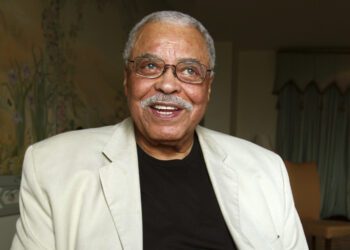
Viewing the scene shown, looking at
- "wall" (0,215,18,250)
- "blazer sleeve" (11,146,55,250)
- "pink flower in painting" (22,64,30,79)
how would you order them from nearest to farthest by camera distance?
"blazer sleeve" (11,146,55,250) < "wall" (0,215,18,250) < "pink flower in painting" (22,64,30,79)

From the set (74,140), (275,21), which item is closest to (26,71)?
(74,140)

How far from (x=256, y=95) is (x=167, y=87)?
16.6 ft

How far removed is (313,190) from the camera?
4.40 metres

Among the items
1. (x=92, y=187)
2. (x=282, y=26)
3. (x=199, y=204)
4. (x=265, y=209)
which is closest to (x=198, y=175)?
(x=199, y=204)

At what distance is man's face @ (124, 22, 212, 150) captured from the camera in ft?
3.74

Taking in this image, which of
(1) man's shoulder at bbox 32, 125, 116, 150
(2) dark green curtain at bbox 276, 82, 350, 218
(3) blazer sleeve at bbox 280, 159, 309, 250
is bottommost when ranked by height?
(2) dark green curtain at bbox 276, 82, 350, 218

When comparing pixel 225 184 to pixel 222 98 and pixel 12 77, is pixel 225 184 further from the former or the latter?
pixel 222 98

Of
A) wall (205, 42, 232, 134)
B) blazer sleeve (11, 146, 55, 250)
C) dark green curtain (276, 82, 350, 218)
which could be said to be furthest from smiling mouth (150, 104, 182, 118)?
dark green curtain (276, 82, 350, 218)

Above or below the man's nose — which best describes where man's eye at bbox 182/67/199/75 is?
above

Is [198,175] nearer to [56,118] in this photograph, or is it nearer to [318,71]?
[56,118]

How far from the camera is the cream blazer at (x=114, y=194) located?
3.27ft

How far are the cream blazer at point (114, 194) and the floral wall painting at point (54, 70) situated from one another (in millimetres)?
994

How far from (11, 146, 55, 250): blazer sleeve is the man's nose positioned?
35 centimetres

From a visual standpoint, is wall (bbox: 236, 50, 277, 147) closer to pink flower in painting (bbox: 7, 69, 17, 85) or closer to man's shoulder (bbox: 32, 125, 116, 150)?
pink flower in painting (bbox: 7, 69, 17, 85)
